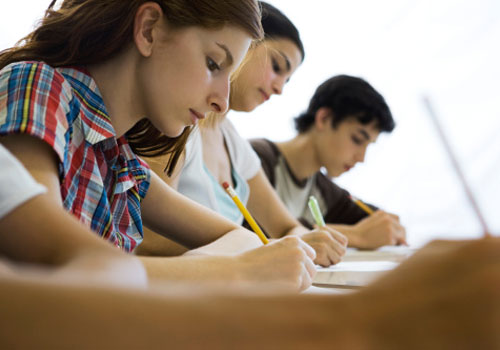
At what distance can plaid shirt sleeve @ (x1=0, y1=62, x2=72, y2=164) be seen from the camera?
36 cm

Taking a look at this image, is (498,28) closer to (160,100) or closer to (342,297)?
(160,100)

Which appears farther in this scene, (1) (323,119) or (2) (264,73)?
(1) (323,119)

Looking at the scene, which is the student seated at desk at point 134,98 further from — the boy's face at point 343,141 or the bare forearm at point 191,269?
the boy's face at point 343,141

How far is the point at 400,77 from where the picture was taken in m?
2.00

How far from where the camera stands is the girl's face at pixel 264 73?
1128 mm

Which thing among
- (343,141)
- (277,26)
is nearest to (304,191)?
(343,141)

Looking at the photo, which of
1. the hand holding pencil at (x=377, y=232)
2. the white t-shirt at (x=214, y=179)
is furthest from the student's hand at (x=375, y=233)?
the white t-shirt at (x=214, y=179)

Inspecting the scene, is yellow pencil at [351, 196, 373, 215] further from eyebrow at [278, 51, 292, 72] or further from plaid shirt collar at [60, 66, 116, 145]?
plaid shirt collar at [60, 66, 116, 145]

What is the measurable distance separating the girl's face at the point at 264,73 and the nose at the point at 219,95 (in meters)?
0.50

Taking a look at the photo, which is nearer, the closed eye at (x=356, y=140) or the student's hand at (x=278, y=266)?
the student's hand at (x=278, y=266)

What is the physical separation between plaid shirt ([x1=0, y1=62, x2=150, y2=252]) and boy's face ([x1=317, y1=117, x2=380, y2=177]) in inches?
44.4

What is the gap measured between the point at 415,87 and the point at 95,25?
1646 mm

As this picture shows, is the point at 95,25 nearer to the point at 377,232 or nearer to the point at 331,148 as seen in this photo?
the point at 377,232

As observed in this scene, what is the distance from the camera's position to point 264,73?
116 centimetres
